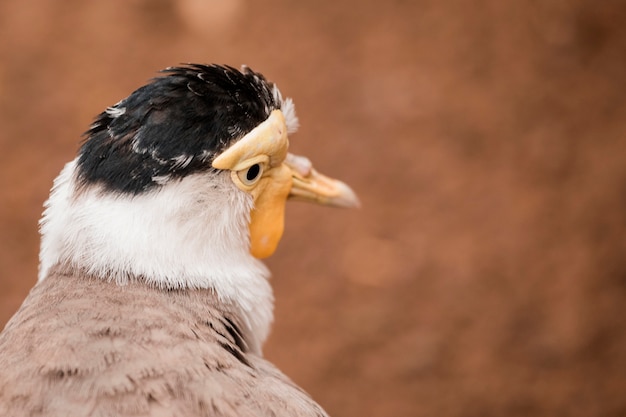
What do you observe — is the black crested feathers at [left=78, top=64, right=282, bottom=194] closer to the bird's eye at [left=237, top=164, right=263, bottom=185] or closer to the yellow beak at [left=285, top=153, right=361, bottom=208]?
the bird's eye at [left=237, top=164, right=263, bottom=185]

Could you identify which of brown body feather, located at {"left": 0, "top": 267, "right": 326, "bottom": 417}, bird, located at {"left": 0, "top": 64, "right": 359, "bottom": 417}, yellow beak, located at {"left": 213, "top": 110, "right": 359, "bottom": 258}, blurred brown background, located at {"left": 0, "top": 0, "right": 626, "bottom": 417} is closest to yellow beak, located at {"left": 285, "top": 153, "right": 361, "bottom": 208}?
yellow beak, located at {"left": 213, "top": 110, "right": 359, "bottom": 258}

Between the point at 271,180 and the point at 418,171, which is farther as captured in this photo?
the point at 418,171

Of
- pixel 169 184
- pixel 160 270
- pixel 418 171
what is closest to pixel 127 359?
pixel 160 270

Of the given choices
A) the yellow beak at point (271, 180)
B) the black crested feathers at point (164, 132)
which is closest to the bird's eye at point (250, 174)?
the yellow beak at point (271, 180)

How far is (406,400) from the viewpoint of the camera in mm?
5520

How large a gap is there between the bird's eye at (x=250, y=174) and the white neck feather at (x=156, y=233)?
4 centimetres

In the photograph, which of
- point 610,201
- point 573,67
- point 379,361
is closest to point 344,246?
point 379,361

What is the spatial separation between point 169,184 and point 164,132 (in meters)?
0.16

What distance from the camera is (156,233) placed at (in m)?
2.55

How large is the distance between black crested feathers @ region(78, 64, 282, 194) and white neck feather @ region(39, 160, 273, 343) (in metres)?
0.05

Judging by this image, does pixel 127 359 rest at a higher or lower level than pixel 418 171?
lower

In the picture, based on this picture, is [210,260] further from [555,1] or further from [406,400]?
[555,1]

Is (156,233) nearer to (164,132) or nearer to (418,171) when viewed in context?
(164,132)

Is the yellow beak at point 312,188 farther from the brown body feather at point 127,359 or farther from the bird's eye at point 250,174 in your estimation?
the brown body feather at point 127,359
